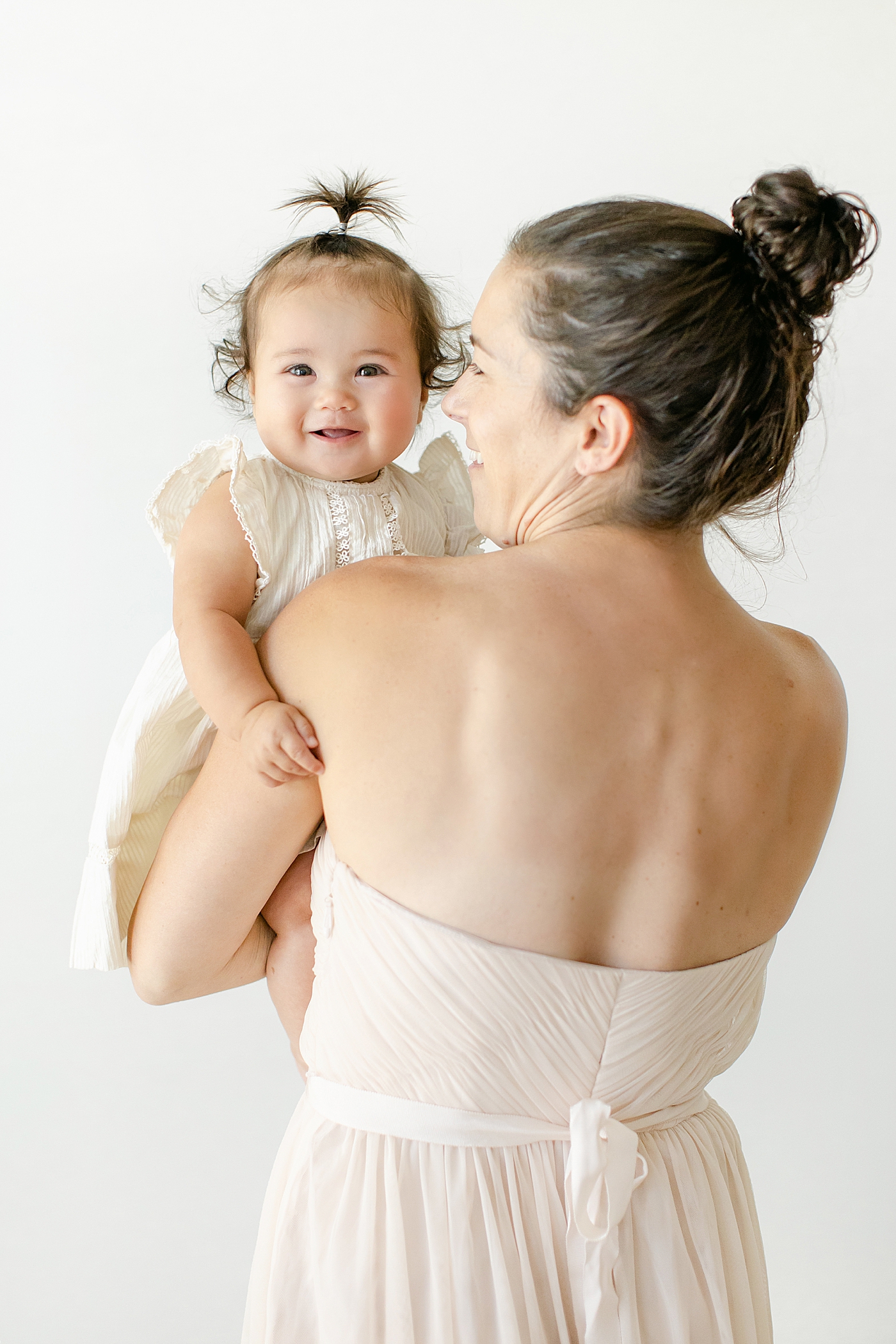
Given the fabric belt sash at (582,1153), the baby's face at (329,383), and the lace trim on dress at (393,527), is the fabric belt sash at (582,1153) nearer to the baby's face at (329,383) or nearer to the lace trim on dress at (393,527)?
the lace trim on dress at (393,527)

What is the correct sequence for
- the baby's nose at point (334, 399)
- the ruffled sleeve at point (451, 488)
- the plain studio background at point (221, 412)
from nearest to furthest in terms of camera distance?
the baby's nose at point (334, 399)
the ruffled sleeve at point (451, 488)
the plain studio background at point (221, 412)

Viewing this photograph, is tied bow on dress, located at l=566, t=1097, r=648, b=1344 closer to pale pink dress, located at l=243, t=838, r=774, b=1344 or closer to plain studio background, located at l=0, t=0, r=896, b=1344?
pale pink dress, located at l=243, t=838, r=774, b=1344

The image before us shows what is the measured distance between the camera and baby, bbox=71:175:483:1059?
4.53ft

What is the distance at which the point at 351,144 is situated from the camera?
7.98 ft

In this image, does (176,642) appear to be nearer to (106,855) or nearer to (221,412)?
(106,855)

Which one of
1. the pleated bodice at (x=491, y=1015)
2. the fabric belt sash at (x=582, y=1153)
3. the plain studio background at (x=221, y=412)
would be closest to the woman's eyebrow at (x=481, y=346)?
the pleated bodice at (x=491, y=1015)

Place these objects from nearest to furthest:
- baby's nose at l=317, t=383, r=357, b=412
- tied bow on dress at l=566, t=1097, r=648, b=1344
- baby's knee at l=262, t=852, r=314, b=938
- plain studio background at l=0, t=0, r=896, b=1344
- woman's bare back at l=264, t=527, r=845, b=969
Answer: woman's bare back at l=264, t=527, r=845, b=969 → tied bow on dress at l=566, t=1097, r=648, b=1344 → baby's knee at l=262, t=852, r=314, b=938 → baby's nose at l=317, t=383, r=357, b=412 → plain studio background at l=0, t=0, r=896, b=1344

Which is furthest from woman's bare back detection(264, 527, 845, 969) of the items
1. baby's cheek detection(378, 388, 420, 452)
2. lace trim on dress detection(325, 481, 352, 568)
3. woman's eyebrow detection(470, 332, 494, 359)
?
baby's cheek detection(378, 388, 420, 452)

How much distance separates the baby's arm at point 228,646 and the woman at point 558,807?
4cm

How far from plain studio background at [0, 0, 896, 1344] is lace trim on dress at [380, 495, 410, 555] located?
800 millimetres

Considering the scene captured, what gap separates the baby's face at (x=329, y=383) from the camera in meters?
1.46

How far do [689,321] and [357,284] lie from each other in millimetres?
567

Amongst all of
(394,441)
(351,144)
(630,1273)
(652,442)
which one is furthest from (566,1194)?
(351,144)

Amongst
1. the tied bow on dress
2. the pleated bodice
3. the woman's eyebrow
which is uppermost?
the woman's eyebrow
